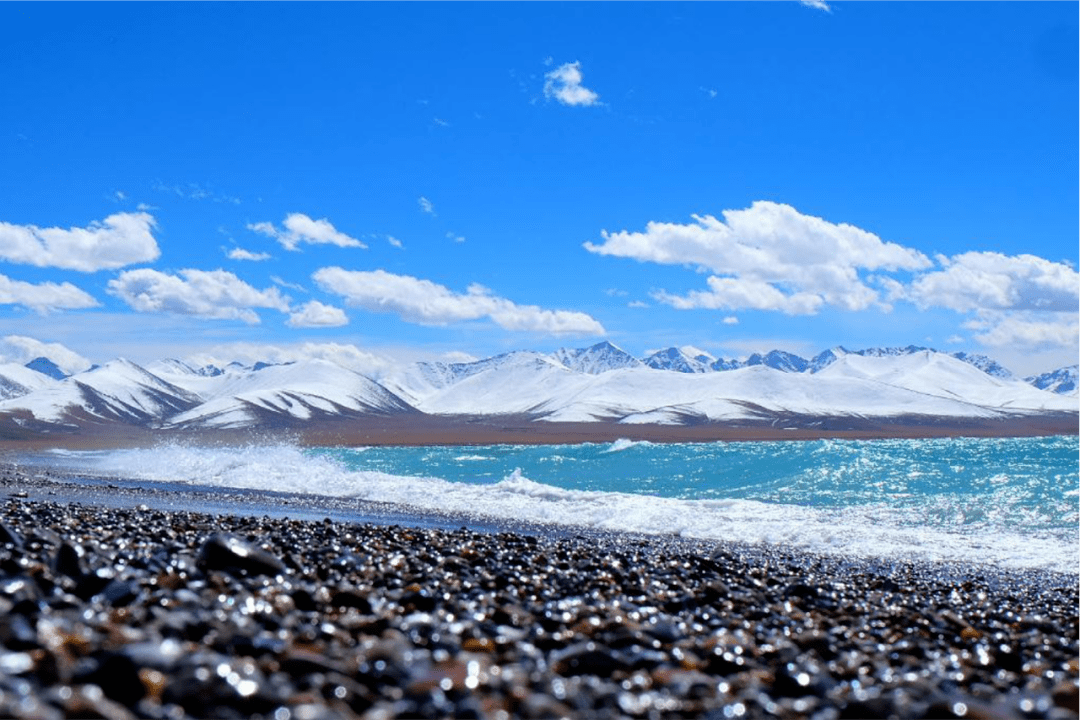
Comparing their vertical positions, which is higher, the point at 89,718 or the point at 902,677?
the point at 89,718

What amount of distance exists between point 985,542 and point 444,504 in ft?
50.4

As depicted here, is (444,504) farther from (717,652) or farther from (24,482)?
(717,652)

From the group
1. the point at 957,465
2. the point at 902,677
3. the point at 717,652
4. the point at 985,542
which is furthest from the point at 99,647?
the point at 957,465

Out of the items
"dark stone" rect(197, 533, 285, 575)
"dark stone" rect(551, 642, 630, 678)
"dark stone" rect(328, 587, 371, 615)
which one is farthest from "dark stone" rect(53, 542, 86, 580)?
"dark stone" rect(551, 642, 630, 678)

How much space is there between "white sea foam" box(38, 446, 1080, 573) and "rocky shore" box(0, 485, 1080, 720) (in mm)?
7071

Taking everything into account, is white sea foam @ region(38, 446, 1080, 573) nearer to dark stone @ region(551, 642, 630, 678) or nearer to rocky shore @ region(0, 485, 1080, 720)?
rocky shore @ region(0, 485, 1080, 720)

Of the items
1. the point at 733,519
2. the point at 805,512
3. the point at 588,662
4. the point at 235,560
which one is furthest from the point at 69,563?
the point at 805,512

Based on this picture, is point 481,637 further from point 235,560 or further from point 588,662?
point 235,560

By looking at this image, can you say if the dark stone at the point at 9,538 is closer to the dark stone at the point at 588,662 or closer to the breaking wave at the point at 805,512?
the dark stone at the point at 588,662

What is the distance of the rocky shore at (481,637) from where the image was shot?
4.22 m

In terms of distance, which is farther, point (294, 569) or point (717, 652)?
point (294, 569)

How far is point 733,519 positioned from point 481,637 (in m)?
18.6

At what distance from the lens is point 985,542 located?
66.0ft

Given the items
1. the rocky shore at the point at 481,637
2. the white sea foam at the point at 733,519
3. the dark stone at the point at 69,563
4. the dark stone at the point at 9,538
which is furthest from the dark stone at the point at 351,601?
the white sea foam at the point at 733,519
